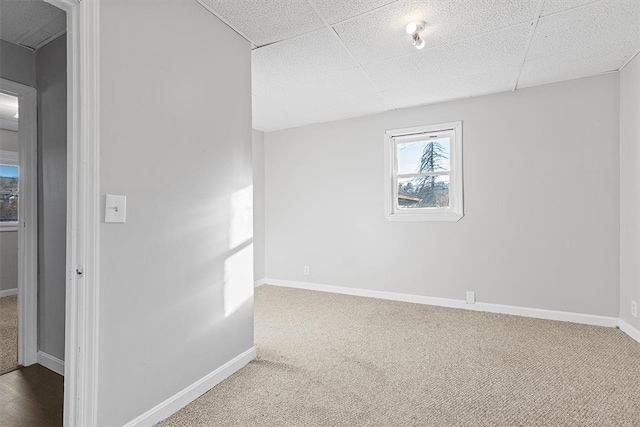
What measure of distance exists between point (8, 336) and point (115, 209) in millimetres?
2435

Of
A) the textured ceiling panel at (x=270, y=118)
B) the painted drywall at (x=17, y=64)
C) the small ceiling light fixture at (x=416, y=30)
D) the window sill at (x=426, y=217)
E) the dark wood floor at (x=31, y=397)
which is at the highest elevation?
the textured ceiling panel at (x=270, y=118)

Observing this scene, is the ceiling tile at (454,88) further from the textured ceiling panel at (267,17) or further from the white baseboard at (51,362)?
the white baseboard at (51,362)

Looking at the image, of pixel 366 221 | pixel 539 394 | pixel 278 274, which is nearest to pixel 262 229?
pixel 278 274

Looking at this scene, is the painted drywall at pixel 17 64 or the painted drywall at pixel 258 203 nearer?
the painted drywall at pixel 17 64

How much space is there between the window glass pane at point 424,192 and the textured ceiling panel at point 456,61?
116cm

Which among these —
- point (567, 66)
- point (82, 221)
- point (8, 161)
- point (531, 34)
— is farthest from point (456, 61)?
point (8, 161)

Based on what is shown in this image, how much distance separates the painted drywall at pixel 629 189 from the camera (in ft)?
8.45

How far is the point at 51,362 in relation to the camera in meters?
2.21

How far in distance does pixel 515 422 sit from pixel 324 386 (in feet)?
3.32

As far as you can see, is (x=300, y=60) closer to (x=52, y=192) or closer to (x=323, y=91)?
(x=323, y=91)

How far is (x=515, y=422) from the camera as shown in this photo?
1.57m

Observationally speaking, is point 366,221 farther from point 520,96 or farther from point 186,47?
point 186,47

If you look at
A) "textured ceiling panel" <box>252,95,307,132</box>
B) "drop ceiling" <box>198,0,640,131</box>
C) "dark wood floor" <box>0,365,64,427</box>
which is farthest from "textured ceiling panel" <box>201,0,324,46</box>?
"dark wood floor" <box>0,365,64,427</box>

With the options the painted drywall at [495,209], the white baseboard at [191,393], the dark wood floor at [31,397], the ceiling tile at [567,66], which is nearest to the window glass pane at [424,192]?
the painted drywall at [495,209]
